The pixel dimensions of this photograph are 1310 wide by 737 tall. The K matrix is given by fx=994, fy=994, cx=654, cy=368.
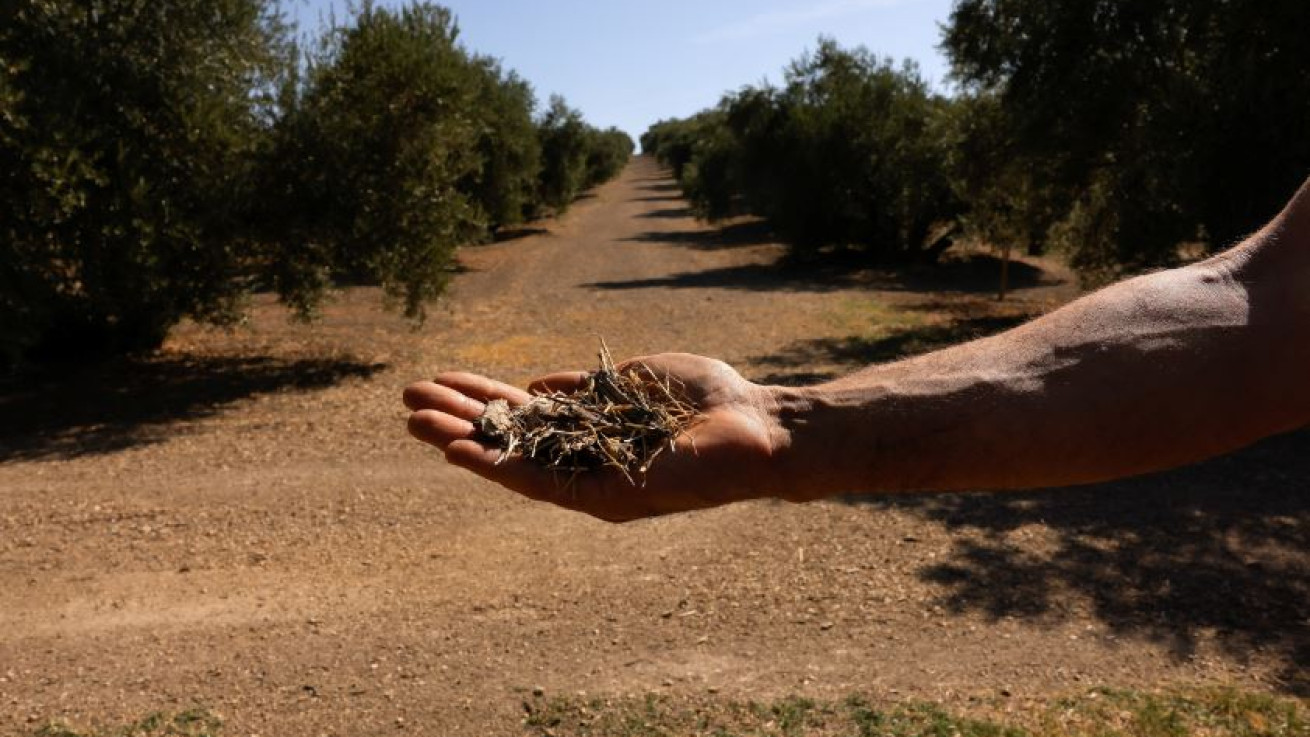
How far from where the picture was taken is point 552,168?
44625 millimetres

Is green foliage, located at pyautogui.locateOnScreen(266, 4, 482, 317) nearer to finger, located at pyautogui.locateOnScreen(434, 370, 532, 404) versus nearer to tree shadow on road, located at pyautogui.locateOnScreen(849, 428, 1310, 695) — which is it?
tree shadow on road, located at pyautogui.locateOnScreen(849, 428, 1310, 695)

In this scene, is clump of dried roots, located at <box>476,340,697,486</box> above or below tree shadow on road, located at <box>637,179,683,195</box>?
above

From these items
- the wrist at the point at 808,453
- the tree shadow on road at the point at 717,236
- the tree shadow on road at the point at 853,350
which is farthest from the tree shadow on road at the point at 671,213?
the wrist at the point at 808,453

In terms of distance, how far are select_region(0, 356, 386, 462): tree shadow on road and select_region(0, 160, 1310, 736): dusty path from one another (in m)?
0.11

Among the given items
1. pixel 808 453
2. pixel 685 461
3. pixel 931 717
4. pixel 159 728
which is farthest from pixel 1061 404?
pixel 159 728

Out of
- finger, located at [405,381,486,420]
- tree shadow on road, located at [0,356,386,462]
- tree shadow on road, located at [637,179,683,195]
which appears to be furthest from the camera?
tree shadow on road, located at [637,179,683,195]

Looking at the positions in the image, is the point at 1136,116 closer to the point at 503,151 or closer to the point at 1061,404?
the point at 1061,404

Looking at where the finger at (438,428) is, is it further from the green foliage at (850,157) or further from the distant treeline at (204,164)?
the green foliage at (850,157)

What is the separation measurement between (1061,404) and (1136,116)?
46.3 ft

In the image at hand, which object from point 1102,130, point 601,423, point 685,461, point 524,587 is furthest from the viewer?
point 1102,130

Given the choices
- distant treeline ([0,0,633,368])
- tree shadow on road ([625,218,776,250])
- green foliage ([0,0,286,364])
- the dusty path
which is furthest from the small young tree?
the dusty path

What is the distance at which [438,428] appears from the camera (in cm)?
303

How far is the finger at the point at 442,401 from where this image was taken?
3250 millimetres

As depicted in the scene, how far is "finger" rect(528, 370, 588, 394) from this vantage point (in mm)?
3352
